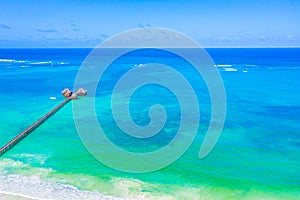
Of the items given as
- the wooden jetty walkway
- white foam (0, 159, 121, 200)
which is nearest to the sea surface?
white foam (0, 159, 121, 200)

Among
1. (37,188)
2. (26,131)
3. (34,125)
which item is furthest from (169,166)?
(34,125)

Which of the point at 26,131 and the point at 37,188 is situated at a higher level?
the point at 26,131

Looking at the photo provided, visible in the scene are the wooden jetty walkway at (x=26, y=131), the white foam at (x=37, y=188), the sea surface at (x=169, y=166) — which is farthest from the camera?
the wooden jetty walkway at (x=26, y=131)

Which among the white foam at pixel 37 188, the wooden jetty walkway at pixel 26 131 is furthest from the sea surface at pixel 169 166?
the wooden jetty walkway at pixel 26 131

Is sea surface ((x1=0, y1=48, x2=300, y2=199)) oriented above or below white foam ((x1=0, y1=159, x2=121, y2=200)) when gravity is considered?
above

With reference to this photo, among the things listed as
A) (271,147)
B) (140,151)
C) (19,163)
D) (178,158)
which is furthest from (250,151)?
(19,163)

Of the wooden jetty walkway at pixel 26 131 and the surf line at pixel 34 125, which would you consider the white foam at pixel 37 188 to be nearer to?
the wooden jetty walkway at pixel 26 131

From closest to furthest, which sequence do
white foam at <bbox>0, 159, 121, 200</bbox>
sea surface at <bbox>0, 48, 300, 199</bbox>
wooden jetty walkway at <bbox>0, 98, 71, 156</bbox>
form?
1. white foam at <bbox>0, 159, 121, 200</bbox>
2. sea surface at <bbox>0, 48, 300, 199</bbox>
3. wooden jetty walkway at <bbox>0, 98, 71, 156</bbox>

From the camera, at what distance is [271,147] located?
2370 cm

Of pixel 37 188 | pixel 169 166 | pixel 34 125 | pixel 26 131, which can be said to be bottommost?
pixel 37 188

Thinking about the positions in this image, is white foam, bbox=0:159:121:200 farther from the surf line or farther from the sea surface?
the surf line

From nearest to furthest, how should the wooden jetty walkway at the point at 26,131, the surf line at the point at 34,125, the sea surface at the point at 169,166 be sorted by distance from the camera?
the sea surface at the point at 169,166
the wooden jetty walkway at the point at 26,131
the surf line at the point at 34,125

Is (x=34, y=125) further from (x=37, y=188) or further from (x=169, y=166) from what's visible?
(x=169, y=166)

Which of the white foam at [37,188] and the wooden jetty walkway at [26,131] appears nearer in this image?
the white foam at [37,188]
